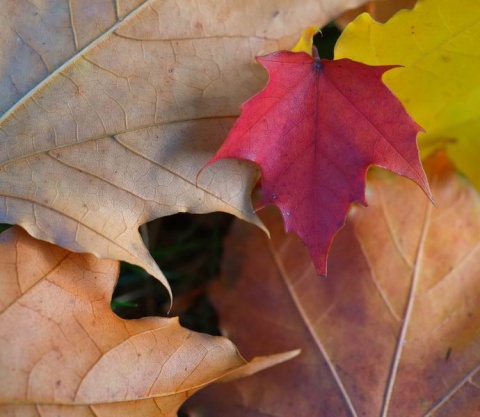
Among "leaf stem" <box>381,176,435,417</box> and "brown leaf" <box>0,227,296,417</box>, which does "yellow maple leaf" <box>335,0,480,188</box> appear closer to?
"leaf stem" <box>381,176,435,417</box>

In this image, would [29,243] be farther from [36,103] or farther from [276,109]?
[276,109]

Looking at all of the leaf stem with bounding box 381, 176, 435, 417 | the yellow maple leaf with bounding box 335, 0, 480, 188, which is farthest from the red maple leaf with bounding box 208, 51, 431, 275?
the leaf stem with bounding box 381, 176, 435, 417

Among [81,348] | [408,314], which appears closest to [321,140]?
[408,314]

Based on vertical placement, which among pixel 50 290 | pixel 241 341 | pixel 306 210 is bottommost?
pixel 241 341

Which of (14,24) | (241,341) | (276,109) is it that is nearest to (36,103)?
(14,24)

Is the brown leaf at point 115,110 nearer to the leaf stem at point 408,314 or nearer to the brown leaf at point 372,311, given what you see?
the brown leaf at point 372,311
